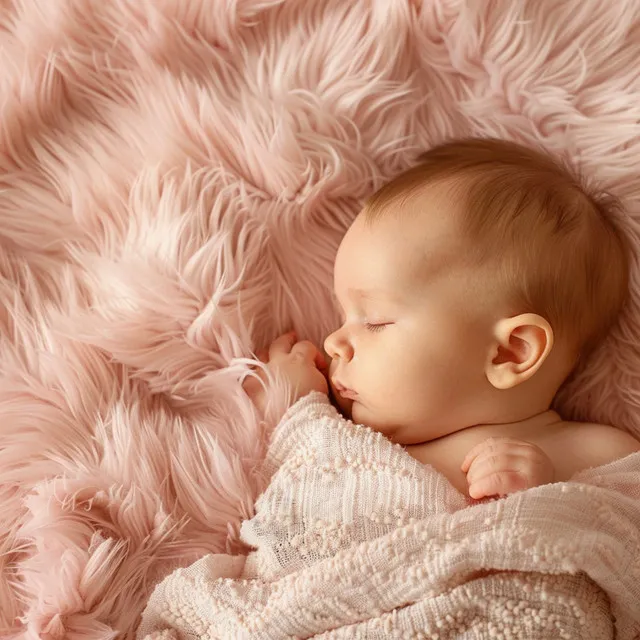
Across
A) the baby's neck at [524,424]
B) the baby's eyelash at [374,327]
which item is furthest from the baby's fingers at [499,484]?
the baby's eyelash at [374,327]

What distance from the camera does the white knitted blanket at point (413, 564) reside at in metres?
0.92

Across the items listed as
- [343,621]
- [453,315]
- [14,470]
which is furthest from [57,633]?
[453,315]

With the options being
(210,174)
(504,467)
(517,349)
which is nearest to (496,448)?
(504,467)

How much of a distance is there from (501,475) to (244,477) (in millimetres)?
338

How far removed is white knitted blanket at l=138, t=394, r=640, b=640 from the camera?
0.92 m

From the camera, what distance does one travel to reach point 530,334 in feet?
3.49

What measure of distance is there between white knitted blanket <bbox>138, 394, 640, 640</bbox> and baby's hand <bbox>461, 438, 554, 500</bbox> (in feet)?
0.12

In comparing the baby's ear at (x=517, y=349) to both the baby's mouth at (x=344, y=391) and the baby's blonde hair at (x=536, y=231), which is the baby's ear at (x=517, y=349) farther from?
the baby's mouth at (x=344, y=391)

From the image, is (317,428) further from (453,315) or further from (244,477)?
(453,315)

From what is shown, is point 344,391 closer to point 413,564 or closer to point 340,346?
point 340,346

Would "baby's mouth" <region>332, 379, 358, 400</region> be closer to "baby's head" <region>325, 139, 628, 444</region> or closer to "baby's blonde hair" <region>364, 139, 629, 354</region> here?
"baby's head" <region>325, 139, 628, 444</region>

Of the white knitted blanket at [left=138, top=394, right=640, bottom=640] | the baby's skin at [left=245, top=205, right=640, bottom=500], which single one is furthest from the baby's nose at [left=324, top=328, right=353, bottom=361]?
the white knitted blanket at [left=138, top=394, right=640, bottom=640]

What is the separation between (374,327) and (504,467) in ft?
0.82

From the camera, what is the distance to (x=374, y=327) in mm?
1115
